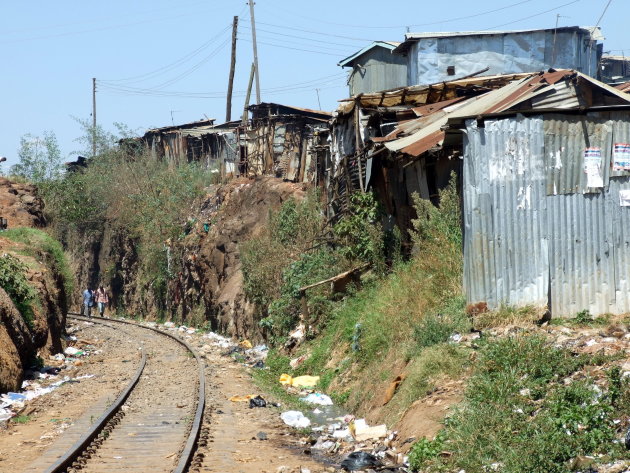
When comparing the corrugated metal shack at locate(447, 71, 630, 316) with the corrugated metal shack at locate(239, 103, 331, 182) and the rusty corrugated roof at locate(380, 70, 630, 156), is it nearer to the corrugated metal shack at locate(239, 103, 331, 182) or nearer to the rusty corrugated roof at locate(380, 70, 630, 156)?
the rusty corrugated roof at locate(380, 70, 630, 156)

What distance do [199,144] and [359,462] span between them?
39.2 metres

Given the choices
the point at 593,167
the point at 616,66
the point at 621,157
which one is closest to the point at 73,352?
the point at 593,167

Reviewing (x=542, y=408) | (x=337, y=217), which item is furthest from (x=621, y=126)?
(x=337, y=217)

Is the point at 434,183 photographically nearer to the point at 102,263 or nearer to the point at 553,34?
the point at 553,34

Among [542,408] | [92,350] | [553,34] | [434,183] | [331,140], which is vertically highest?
[553,34]

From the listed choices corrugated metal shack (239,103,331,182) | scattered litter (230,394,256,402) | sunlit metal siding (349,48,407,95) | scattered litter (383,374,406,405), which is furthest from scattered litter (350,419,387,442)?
sunlit metal siding (349,48,407,95)

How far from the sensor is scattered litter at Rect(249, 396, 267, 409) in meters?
13.9

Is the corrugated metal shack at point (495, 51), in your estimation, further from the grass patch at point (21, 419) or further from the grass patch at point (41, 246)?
the grass patch at point (21, 419)

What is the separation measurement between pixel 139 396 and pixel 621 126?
9.57 meters

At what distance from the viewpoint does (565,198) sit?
1177 centimetres

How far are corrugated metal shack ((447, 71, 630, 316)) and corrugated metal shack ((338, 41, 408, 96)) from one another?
23190mm

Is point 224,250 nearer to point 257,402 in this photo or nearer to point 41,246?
point 41,246

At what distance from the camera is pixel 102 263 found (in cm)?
5075

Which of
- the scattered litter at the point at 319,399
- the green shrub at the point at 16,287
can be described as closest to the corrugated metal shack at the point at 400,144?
the scattered litter at the point at 319,399
